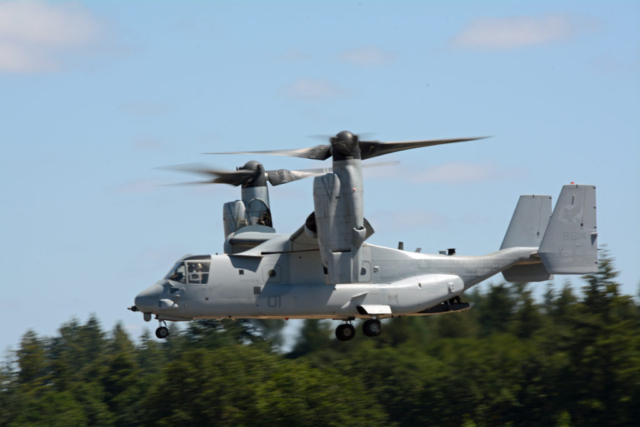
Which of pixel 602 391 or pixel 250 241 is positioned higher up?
pixel 250 241

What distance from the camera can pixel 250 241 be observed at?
24016 mm

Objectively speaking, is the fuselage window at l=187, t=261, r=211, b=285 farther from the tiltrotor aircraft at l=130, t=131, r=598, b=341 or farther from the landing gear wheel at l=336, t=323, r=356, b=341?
the landing gear wheel at l=336, t=323, r=356, b=341

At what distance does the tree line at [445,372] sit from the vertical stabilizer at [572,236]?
12.0m

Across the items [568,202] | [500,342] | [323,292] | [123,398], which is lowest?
[123,398]

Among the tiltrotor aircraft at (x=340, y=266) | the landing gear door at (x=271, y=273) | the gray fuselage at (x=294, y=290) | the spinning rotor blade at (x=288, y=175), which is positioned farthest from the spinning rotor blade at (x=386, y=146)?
the spinning rotor blade at (x=288, y=175)

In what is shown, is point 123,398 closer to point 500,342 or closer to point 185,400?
point 185,400

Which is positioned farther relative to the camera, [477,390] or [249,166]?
[477,390]

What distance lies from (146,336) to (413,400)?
2391 cm

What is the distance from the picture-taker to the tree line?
3656 cm

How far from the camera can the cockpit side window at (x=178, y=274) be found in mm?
23047

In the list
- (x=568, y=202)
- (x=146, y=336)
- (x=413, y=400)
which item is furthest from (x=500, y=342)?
Result: (x=146, y=336)

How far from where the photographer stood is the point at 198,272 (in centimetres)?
2309

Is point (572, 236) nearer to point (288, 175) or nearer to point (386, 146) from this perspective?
point (386, 146)

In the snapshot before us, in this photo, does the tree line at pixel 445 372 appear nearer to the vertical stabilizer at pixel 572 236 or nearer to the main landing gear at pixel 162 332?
the vertical stabilizer at pixel 572 236
